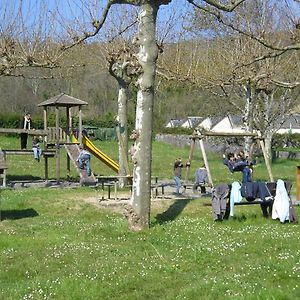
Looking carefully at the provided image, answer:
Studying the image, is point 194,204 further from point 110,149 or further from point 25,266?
point 110,149

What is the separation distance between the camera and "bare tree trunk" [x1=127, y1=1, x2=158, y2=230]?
41.3 feet

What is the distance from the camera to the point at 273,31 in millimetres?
26422

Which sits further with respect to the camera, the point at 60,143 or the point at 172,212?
the point at 60,143

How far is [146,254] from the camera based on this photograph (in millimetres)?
10133

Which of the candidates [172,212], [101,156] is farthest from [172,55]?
[172,212]

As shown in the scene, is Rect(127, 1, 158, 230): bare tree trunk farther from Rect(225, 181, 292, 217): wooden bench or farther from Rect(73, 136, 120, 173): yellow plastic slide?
Rect(73, 136, 120, 173): yellow plastic slide

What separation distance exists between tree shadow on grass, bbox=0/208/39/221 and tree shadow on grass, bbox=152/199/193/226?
10.7ft

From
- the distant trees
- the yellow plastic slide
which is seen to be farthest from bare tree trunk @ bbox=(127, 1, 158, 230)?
the yellow plastic slide

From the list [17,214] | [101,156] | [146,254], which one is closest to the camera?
[146,254]

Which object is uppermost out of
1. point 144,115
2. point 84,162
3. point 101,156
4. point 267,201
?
point 144,115

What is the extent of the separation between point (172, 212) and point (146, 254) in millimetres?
5455

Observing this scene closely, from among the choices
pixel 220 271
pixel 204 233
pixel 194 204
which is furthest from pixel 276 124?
pixel 220 271

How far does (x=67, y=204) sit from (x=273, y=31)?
565 inches

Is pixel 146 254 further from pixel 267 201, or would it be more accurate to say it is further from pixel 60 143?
pixel 60 143
